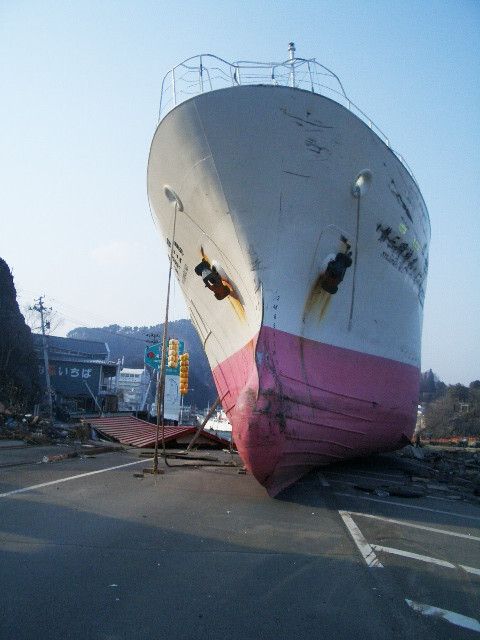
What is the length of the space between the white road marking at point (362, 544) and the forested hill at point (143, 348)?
302ft

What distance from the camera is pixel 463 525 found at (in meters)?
4.84

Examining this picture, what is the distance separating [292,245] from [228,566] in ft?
15.8

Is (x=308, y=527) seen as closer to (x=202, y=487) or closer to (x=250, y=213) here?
(x=202, y=487)

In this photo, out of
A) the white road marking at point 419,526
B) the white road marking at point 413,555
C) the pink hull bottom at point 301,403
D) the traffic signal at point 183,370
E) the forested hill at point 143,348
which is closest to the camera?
the white road marking at point 413,555

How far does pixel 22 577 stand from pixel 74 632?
0.75 meters

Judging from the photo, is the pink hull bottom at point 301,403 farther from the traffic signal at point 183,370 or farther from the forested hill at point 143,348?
the forested hill at point 143,348

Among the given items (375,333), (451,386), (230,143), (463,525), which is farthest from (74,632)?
(451,386)

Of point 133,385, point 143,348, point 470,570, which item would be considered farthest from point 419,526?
point 143,348

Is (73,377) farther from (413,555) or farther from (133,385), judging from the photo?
(413,555)

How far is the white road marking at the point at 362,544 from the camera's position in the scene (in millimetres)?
3285

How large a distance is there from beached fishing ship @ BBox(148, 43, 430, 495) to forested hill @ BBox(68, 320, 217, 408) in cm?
8918

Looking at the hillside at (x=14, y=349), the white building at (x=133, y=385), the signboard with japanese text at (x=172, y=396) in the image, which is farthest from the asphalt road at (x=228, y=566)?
the white building at (x=133, y=385)

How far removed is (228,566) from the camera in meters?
3.06

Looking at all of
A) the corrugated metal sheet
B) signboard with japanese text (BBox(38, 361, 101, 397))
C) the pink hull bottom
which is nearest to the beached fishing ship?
the pink hull bottom
